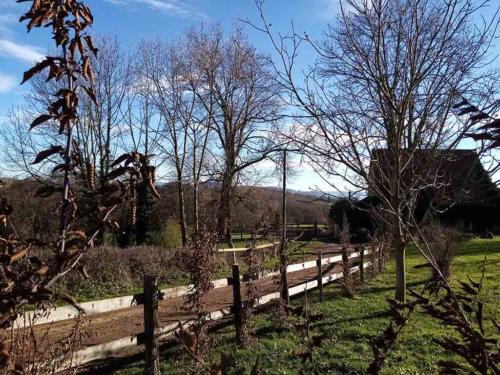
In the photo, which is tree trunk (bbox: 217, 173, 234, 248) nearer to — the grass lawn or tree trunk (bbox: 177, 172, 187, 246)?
the grass lawn

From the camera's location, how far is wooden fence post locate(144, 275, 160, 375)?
5133mm

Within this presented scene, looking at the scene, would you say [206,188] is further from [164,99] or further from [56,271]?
[56,271]

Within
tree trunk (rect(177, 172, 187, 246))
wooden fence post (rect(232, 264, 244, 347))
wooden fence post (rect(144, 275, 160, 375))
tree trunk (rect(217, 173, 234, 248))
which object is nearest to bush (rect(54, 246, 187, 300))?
tree trunk (rect(217, 173, 234, 248))

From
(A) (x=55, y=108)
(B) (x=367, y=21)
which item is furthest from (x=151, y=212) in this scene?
(A) (x=55, y=108)

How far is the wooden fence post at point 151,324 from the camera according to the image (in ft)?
16.8

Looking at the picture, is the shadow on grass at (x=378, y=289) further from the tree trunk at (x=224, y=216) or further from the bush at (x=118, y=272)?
the bush at (x=118, y=272)

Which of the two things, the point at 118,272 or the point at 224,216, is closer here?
the point at 118,272

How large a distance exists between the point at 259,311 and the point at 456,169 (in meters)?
4.59

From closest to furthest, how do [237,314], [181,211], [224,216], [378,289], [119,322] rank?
[237,314], [119,322], [378,289], [224,216], [181,211]

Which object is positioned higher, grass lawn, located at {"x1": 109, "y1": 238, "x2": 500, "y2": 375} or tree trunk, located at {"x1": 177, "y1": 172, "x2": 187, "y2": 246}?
tree trunk, located at {"x1": 177, "y1": 172, "x2": 187, "y2": 246}

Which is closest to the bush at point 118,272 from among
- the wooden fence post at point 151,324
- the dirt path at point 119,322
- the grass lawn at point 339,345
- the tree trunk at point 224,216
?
the tree trunk at point 224,216

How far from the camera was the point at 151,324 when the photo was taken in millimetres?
5242

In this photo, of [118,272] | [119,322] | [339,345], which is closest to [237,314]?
[339,345]

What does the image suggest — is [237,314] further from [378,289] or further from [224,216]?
[224,216]
